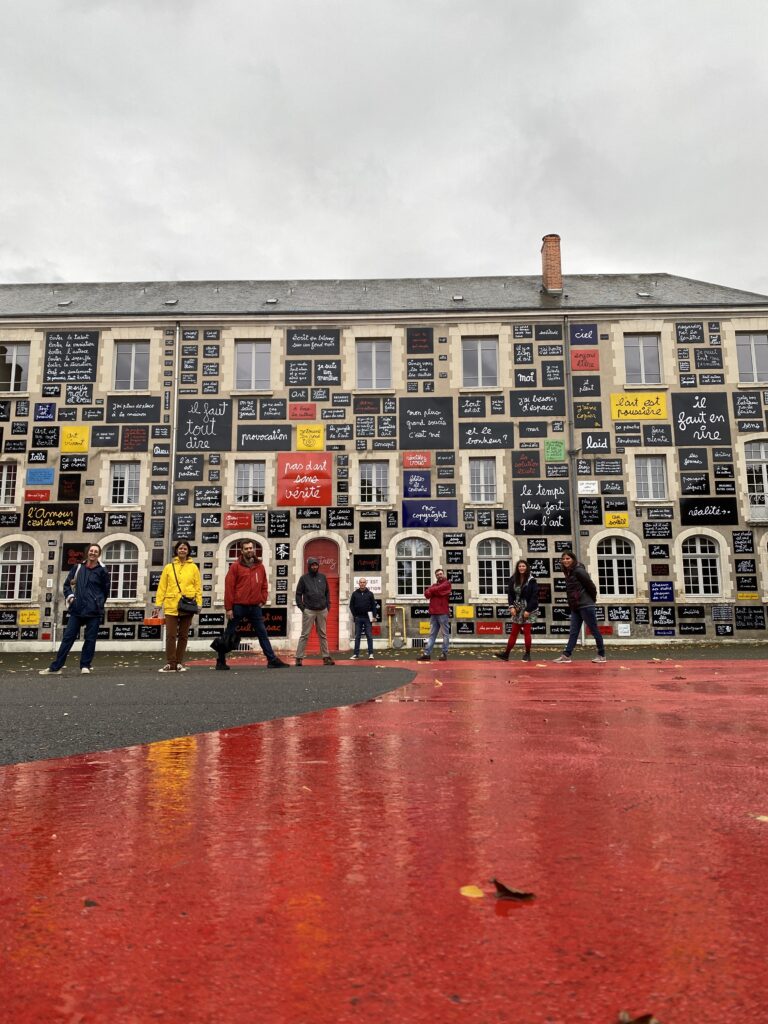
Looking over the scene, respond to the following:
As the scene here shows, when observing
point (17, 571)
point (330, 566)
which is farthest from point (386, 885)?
point (17, 571)

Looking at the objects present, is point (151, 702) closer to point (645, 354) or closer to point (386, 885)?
point (386, 885)

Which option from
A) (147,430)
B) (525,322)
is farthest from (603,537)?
(147,430)

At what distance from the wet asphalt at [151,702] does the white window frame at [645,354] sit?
14512mm

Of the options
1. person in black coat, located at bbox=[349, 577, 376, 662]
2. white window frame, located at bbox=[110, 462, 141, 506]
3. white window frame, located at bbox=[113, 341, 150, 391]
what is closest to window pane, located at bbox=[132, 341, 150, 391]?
white window frame, located at bbox=[113, 341, 150, 391]

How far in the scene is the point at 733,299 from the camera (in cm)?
2184

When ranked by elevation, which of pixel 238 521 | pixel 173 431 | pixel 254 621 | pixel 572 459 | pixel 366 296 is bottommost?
pixel 254 621

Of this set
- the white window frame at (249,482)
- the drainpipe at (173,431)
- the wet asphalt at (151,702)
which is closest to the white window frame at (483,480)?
the white window frame at (249,482)

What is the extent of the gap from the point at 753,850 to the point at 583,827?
0.49 m

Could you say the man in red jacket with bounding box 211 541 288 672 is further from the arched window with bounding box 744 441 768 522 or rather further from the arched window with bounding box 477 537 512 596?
the arched window with bounding box 744 441 768 522

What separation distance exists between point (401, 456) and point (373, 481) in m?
1.07

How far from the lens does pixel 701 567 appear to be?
2033 centimetres

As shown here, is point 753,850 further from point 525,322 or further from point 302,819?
point 525,322

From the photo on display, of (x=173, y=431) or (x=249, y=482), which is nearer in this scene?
(x=249, y=482)

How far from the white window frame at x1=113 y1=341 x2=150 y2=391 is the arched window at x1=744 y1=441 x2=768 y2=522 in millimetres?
17392
